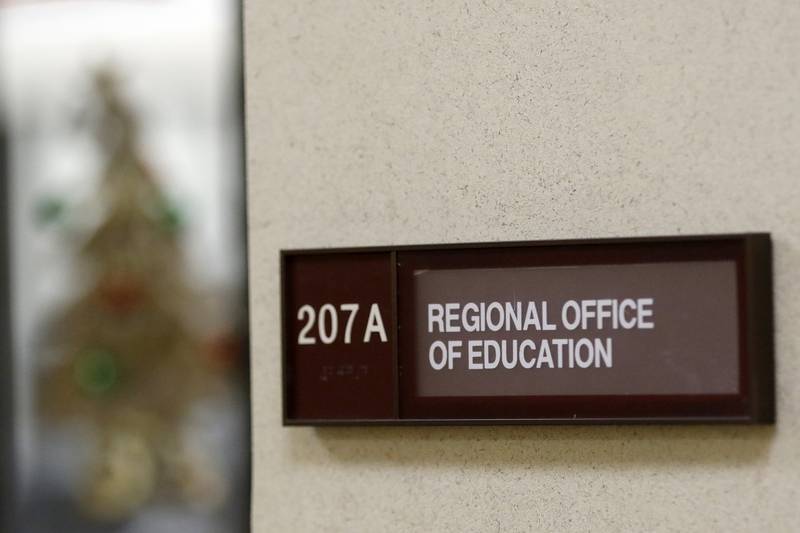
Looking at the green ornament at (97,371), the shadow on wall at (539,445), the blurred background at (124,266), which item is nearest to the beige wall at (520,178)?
the shadow on wall at (539,445)

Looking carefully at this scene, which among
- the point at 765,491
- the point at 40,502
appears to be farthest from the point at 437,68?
the point at 40,502

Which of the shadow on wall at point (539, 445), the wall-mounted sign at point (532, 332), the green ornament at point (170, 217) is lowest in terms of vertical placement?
the shadow on wall at point (539, 445)

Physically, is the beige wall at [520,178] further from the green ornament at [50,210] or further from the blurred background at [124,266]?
the green ornament at [50,210]

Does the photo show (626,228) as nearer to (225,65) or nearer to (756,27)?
(756,27)

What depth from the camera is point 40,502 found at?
3.58 m

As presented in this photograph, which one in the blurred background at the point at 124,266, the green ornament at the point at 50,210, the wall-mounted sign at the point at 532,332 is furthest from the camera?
the green ornament at the point at 50,210

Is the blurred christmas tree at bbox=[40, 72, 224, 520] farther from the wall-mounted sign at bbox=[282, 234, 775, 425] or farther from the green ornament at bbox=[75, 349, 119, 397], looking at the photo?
the wall-mounted sign at bbox=[282, 234, 775, 425]

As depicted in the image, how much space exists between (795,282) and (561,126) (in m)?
0.26

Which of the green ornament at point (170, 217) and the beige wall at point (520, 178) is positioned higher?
the green ornament at point (170, 217)

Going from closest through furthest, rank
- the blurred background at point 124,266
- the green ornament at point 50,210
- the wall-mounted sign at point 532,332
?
the wall-mounted sign at point 532,332, the blurred background at point 124,266, the green ornament at point 50,210

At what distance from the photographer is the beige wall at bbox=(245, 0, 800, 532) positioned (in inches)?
41.8

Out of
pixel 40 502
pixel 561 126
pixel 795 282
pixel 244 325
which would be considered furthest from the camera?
pixel 40 502

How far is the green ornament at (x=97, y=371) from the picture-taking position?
3439 mm

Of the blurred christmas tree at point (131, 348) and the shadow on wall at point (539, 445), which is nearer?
the shadow on wall at point (539, 445)
